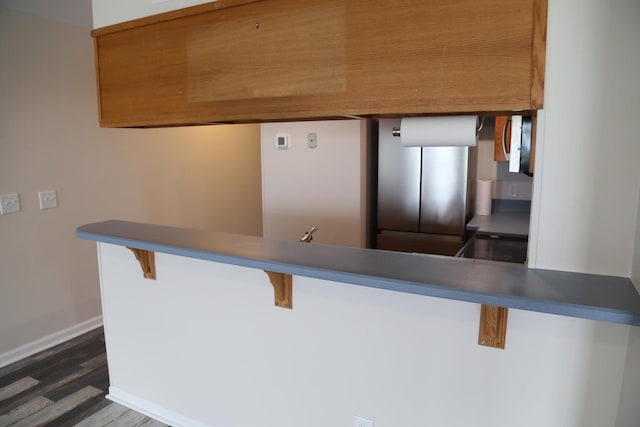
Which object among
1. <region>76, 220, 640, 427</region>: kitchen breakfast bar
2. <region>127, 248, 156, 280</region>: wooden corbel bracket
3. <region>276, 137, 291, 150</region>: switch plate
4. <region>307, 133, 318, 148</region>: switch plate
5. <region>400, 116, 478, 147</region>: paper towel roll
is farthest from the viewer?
<region>276, 137, 291, 150</region>: switch plate

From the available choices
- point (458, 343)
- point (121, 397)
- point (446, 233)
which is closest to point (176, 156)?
point (121, 397)

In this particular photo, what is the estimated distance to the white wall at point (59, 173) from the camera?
112 inches

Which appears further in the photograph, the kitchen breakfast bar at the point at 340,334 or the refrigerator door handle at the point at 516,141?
the refrigerator door handle at the point at 516,141

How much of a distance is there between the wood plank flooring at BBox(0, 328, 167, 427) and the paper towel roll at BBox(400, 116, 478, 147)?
198 cm

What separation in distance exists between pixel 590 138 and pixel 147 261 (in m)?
2.00

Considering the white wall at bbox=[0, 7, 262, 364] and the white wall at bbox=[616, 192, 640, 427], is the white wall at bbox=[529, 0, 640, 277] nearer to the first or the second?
the white wall at bbox=[616, 192, 640, 427]

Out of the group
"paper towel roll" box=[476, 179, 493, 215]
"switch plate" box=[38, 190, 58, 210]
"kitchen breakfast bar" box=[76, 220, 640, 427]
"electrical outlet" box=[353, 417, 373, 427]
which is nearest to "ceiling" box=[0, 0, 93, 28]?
"switch plate" box=[38, 190, 58, 210]

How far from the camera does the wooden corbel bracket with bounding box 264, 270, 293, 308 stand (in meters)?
1.76

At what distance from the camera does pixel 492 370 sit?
56.9 inches

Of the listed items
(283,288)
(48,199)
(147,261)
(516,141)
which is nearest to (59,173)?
(48,199)

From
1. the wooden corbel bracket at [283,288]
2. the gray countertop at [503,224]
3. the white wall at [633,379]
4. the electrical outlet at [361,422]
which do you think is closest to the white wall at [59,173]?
the wooden corbel bracket at [283,288]

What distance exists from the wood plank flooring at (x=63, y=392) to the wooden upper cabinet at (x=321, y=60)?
160 cm

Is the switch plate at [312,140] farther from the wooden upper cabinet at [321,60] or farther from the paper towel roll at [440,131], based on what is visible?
the paper towel roll at [440,131]

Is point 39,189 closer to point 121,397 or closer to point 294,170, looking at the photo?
point 121,397
